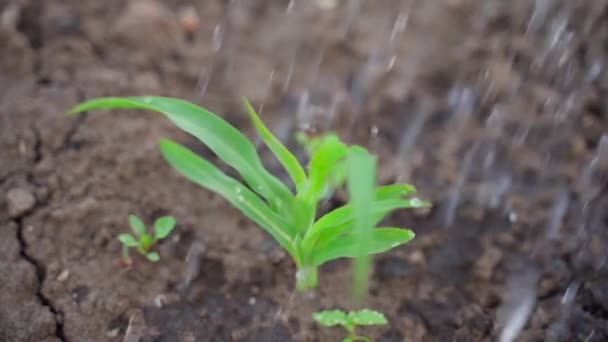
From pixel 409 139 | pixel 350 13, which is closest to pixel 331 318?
pixel 409 139

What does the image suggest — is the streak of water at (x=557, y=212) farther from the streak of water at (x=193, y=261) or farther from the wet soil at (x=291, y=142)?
the streak of water at (x=193, y=261)

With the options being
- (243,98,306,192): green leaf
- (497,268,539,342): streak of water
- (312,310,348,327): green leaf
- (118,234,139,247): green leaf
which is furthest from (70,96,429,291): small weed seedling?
(497,268,539,342): streak of water

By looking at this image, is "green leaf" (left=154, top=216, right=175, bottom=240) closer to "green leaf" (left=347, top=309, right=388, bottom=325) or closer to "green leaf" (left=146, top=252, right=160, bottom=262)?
"green leaf" (left=146, top=252, right=160, bottom=262)

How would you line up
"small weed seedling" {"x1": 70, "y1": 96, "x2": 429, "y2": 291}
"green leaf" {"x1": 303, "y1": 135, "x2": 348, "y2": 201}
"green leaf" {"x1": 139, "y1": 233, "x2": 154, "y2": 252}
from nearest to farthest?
"green leaf" {"x1": 303, "y1": 135, "x2": 348, "y2": 201} < "small weed seedling" {"x1": 70, "y1": 96, "x2": 429, "y2": 291} < "green leaf" {"x1": 139, "y1": 233, "x2": 154, "y2": 252}

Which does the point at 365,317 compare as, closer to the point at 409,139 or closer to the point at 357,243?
the point at 357,243

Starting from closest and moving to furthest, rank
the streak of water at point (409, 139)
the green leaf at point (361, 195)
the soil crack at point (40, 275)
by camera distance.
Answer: the green leaf at point (361, 195), the soil crack at point (40, 275), the streak of water at point (409, 139)

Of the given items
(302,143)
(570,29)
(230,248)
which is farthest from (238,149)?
(570,29)

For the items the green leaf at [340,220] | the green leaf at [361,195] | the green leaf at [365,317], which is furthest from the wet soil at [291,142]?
the green leaf at [361,195]
